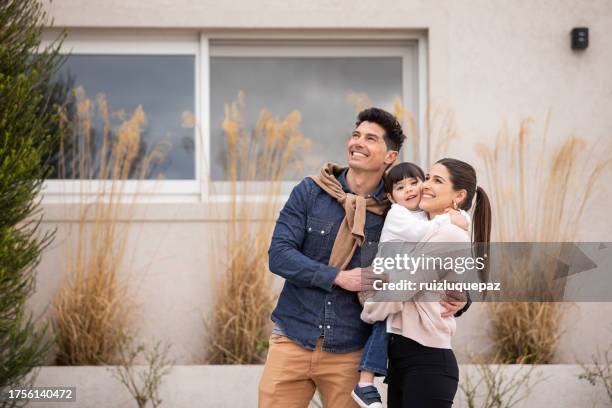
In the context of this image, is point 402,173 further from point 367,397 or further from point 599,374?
Result: point 599,374

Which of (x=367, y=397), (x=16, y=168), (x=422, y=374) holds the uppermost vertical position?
(x=16, y=168)

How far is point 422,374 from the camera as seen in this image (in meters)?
2.82

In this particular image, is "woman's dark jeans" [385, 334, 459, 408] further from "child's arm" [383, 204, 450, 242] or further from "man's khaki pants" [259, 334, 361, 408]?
"child's arm" [383, 204, 450, 242]

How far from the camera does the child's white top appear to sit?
2.88m

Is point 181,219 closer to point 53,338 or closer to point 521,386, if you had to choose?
point 53,338

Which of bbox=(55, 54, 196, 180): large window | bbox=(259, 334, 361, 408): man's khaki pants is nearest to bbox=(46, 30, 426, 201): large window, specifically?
bbox=(55, 54, 196, 180): large window

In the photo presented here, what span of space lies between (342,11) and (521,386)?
280 centimetres

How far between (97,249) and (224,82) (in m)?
1.52

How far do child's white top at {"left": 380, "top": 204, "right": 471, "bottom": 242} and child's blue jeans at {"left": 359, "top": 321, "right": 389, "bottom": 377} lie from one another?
1.05 feet

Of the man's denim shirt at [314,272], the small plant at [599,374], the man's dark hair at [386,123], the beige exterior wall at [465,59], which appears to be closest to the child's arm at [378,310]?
the man's denim shirt at [314,272]

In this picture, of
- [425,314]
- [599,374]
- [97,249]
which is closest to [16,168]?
[97,249]

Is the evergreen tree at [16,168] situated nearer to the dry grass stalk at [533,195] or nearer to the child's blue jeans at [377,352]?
the child's blue jeans at [377,352]

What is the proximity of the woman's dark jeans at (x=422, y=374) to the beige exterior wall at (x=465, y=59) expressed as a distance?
120 inches

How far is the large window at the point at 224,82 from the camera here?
5.99 metres
